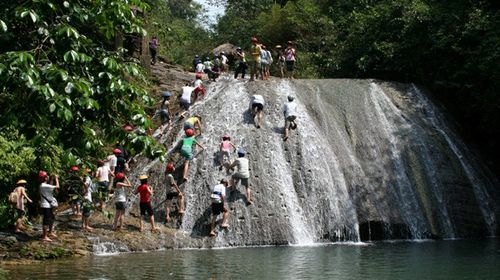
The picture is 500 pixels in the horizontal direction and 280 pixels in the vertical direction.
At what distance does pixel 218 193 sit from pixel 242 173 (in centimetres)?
136

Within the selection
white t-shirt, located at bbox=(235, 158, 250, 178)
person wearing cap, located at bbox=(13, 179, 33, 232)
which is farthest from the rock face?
person wearing cap, located at bbox=(13, 179, 33, 232)

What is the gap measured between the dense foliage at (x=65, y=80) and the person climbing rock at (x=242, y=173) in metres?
11.1

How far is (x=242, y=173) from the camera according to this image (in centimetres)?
1858

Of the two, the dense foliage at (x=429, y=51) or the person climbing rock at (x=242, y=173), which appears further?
the dense foliage at (x=429, y=51)

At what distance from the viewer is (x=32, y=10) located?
6168 millimetres

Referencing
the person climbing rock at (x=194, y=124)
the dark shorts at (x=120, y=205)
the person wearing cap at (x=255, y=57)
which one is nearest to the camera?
the dark shorts at (x=120, y=205)

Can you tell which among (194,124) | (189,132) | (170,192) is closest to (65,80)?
(170,192)

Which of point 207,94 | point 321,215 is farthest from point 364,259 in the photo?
point 207,94

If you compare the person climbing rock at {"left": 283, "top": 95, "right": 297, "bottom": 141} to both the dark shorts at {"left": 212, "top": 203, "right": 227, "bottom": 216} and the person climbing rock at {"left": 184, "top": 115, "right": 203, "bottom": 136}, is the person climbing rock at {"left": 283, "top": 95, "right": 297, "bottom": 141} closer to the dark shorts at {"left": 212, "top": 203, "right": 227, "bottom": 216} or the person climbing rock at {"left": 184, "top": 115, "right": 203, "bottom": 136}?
the person climbing rock at {"left": 184, "top": 115, "right": 203, "bottom": 136}

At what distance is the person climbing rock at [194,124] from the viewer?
66.1 ft

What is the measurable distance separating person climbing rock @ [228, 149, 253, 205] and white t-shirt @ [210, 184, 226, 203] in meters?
1.07

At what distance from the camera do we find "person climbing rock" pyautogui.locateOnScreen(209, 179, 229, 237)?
1750cm

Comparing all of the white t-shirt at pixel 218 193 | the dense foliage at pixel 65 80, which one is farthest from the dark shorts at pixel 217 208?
the dense foliage at pixel 65 80

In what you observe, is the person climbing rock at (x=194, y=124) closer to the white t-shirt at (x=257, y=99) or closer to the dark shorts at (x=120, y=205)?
the white t-shirt at (x=257, y=99)
